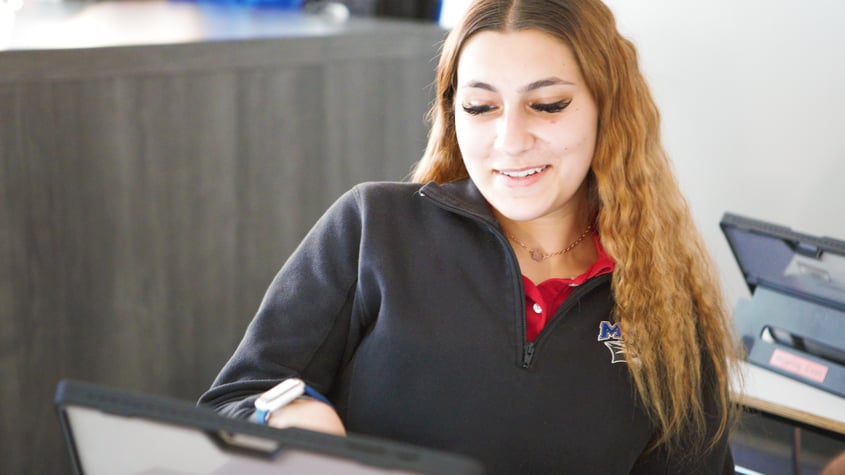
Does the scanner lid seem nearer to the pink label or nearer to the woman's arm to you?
the pink label

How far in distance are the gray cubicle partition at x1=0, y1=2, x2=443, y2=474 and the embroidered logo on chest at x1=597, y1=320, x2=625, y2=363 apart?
3.83 feet

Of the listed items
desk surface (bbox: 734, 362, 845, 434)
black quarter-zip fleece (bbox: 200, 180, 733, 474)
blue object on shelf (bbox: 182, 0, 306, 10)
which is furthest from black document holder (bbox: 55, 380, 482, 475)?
blue object on shelf (bbox: 182, 0, 306, 10)

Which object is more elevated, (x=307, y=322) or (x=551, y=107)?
(x=551, y=107)

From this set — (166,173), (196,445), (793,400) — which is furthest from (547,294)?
(166,173)

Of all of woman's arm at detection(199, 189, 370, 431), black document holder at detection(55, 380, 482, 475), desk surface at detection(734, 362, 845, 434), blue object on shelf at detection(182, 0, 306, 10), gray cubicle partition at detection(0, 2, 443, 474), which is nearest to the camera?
black document holder at detection(55, 380, 482, 475)

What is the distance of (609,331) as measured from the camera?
130 centimetres

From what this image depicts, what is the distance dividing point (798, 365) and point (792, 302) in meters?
0.11

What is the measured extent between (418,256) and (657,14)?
51.5 inches

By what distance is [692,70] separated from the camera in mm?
2320

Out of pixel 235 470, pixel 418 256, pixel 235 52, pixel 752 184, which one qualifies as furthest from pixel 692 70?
pixel 235 470

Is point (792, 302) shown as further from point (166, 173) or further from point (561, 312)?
point (166, 173)

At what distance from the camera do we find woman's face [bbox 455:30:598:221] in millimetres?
1251

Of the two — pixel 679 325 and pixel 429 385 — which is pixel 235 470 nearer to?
pixel 429 385

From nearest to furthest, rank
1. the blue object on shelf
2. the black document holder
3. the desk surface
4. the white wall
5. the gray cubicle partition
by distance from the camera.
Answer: the black document holder < the desk surface < the gray cubicle partition < the white wall < the blue object on shelf
